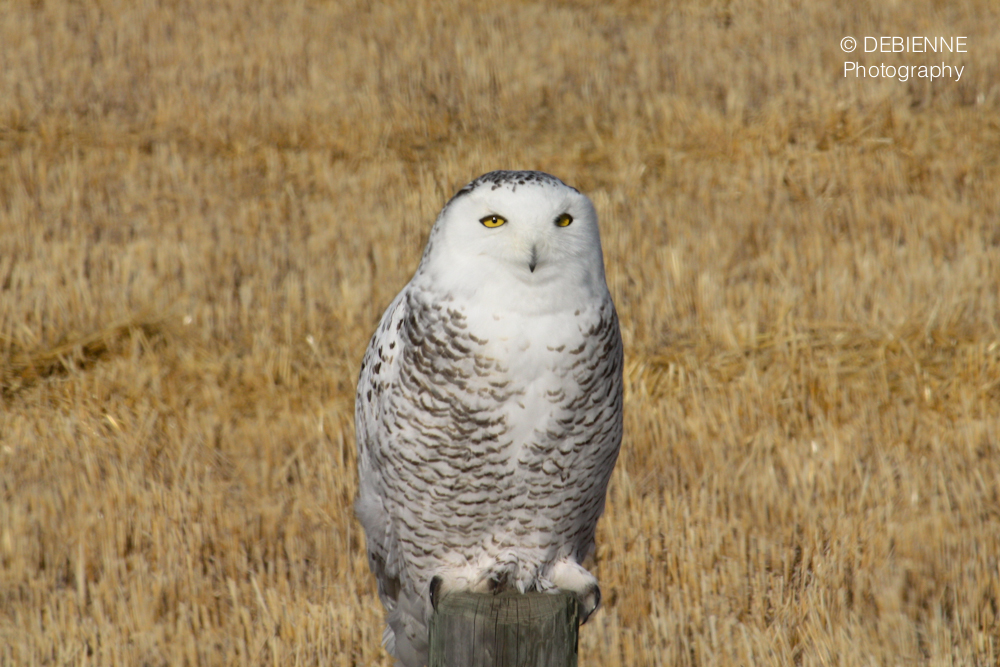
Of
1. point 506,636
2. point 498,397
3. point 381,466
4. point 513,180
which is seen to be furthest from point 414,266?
point 506,636

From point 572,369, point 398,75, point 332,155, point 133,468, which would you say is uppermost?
point 398,75

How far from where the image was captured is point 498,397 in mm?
2334

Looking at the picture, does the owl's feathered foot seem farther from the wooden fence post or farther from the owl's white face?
the owl's white face

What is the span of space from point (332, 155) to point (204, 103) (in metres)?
1.23

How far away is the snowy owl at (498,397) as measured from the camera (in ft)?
7.34

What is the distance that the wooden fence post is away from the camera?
6.97 ft

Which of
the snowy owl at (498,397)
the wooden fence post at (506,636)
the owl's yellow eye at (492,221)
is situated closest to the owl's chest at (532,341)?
the snowy owl at (498,397)

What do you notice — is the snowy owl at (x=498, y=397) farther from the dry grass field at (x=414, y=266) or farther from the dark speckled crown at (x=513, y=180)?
the dry grass field at (x=414, y=266)

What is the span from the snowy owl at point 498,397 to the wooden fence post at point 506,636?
0.42 meters

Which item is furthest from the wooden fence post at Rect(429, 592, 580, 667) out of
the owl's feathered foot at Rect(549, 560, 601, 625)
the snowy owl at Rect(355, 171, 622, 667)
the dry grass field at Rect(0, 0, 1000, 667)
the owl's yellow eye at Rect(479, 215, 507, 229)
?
the dry grass field at Rect(0, 0, 1000, 667)

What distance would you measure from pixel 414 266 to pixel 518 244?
414 cm

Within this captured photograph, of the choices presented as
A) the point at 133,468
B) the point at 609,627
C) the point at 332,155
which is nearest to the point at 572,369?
the point at 609,627

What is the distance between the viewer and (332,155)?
307 inches

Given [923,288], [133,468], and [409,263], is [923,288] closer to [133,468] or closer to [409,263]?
[409,263]
